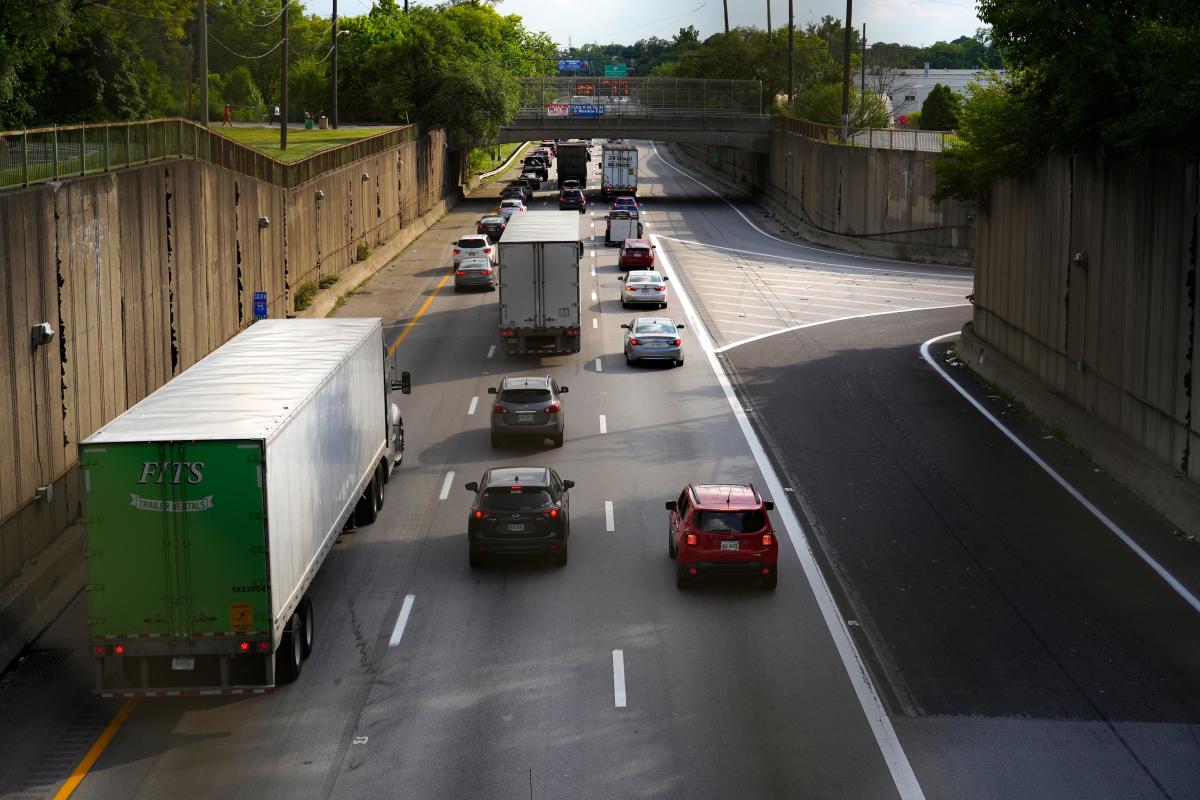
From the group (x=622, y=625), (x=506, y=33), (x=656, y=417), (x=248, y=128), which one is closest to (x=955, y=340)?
(x=656, y=417)

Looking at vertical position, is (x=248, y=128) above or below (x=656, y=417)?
above

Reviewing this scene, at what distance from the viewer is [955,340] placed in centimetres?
4912

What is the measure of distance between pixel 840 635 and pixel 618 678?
3868 mm

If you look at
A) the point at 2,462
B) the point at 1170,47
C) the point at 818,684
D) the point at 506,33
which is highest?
the point at 506,33

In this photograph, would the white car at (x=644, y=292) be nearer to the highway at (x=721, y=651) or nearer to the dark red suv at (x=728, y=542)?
the highway at (x=721, y=651)

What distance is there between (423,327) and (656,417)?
17.2 metres

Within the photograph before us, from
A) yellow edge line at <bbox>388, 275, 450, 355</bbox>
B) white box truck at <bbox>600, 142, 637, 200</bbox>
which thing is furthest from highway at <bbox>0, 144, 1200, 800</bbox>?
white box truck at <bbox>600, 142, 637, 200</bbox>

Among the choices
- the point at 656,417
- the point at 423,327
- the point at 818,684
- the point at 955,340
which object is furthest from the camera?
the point at 423,327

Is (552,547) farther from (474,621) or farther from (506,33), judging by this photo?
(506,33)

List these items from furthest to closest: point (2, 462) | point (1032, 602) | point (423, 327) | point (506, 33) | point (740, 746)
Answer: point (506, 33) < point (423, 327) < point (1032, 602) < point (2, 462) < point (740, 746)

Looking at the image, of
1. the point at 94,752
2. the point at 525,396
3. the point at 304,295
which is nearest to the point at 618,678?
the point at 94,752

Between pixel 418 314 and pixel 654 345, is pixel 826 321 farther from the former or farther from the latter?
pixel 418 314

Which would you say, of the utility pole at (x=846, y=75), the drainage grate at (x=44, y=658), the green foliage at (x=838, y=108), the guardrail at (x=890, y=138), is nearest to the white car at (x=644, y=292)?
the guardrail at (x=890, y=138)

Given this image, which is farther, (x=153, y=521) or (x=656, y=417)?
(x=656, y=417)
